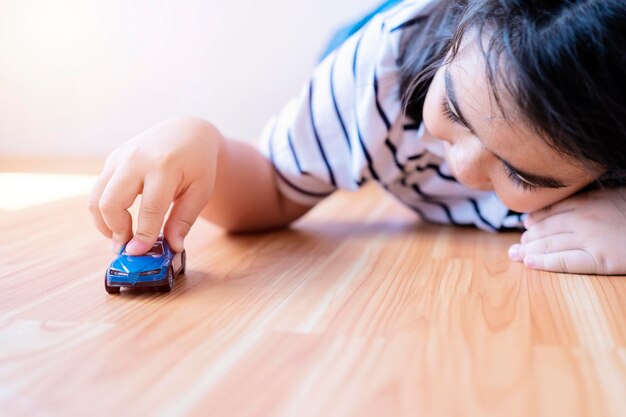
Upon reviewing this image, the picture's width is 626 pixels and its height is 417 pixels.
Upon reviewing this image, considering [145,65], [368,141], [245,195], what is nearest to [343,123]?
[368,141]

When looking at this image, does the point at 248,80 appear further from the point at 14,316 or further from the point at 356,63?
the point at 14,316

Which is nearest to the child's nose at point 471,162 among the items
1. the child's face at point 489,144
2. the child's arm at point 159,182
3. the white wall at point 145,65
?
the child's face at point 489,144

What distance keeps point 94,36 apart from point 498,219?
1.25 m

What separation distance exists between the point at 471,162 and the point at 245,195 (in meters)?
0.38

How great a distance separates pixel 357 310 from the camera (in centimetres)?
62

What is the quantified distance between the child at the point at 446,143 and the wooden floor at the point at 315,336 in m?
0.07

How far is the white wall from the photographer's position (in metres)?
1.77

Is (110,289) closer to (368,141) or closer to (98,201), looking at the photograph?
(98,201)

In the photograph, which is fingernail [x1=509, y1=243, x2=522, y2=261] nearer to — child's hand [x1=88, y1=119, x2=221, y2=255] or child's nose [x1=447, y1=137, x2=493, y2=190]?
child's nose [x1=447, y1=137, x2=493, y2=190]

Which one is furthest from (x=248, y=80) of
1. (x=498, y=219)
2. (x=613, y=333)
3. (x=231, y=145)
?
(x=613, y=333)

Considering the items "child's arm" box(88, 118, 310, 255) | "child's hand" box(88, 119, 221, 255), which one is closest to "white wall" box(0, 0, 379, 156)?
"child's arm" box(88, 118, 310, 255)

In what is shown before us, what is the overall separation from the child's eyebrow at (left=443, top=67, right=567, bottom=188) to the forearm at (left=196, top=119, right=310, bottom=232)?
32 cm

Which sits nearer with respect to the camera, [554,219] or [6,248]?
[554,219]

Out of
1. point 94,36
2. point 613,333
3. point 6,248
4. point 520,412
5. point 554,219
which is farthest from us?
point 94,36
